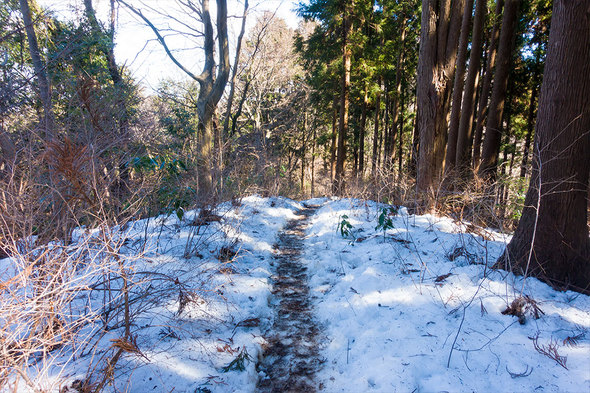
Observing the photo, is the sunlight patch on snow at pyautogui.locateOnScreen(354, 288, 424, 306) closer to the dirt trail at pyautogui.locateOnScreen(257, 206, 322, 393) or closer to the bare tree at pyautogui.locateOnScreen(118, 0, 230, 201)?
the dirt trail at pyautogui.locateOnScreen(257, 206, 322, 393)

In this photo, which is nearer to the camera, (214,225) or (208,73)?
(214,225)

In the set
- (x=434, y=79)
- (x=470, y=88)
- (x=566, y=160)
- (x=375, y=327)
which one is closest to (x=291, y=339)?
(x=375, y=327)

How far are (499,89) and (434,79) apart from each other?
433cm

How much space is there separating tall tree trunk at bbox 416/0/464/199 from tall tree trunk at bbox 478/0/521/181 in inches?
109

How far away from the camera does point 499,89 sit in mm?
8812

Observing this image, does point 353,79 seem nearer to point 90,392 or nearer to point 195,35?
point 195,35

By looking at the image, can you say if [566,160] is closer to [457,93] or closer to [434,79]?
[434,79]

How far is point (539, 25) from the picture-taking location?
41.5ft

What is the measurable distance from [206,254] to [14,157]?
8.10 ft

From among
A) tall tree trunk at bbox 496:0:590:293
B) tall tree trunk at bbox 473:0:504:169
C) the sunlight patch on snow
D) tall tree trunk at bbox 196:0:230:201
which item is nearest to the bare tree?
tall tree trunk at bbox 196:0:230:201

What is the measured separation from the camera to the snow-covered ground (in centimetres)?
197

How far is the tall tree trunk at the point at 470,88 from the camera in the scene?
880cm

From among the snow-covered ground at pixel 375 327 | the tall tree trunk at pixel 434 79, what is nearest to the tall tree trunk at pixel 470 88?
the tall tree trunk at pixel 434 79

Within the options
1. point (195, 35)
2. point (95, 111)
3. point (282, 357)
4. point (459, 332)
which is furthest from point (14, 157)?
point (195, 35)
